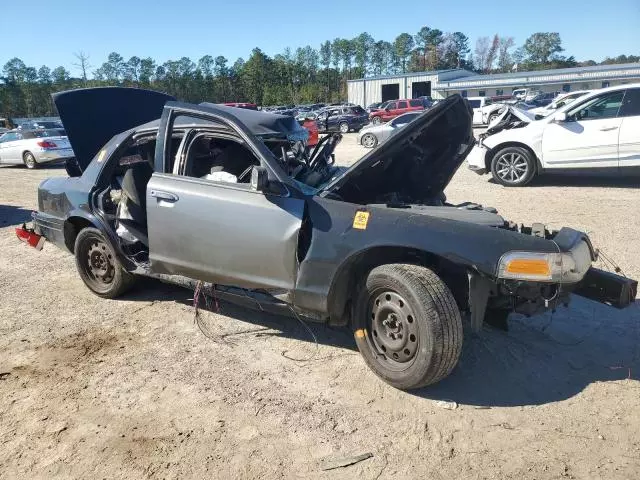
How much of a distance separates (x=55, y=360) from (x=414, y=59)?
12405 centimetres

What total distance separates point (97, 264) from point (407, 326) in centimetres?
342

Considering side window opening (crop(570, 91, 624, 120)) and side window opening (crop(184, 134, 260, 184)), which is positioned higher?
side window opening (crop(570, 91, 624, 120))

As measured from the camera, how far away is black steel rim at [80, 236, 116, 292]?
5.14 m

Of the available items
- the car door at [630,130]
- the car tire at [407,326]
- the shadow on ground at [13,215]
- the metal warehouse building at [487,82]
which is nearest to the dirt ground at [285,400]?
the car tire at [407,326]

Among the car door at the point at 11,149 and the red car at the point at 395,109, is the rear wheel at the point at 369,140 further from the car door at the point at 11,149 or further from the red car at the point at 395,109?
the red car at the point at 395,109

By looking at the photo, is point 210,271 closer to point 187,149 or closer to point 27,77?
point 187,149

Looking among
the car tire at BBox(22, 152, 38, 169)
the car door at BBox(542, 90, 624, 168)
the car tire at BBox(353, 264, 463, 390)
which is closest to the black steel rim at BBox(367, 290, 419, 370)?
Result: the car tire at BBox(353, 264, 463, 390)

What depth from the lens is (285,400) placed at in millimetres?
3406

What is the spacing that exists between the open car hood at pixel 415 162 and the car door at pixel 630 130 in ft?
19.0

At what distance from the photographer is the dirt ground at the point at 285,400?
2.81 m

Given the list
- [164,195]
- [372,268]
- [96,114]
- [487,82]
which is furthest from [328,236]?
[487,82]

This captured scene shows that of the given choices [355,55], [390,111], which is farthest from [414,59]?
[390,111]

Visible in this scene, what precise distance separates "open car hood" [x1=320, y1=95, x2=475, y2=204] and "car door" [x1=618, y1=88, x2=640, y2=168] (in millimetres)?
5800

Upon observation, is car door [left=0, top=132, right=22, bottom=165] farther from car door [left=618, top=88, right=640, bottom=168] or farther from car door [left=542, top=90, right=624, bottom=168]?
car door [left=618, top=88, right=640, bottom=168]
